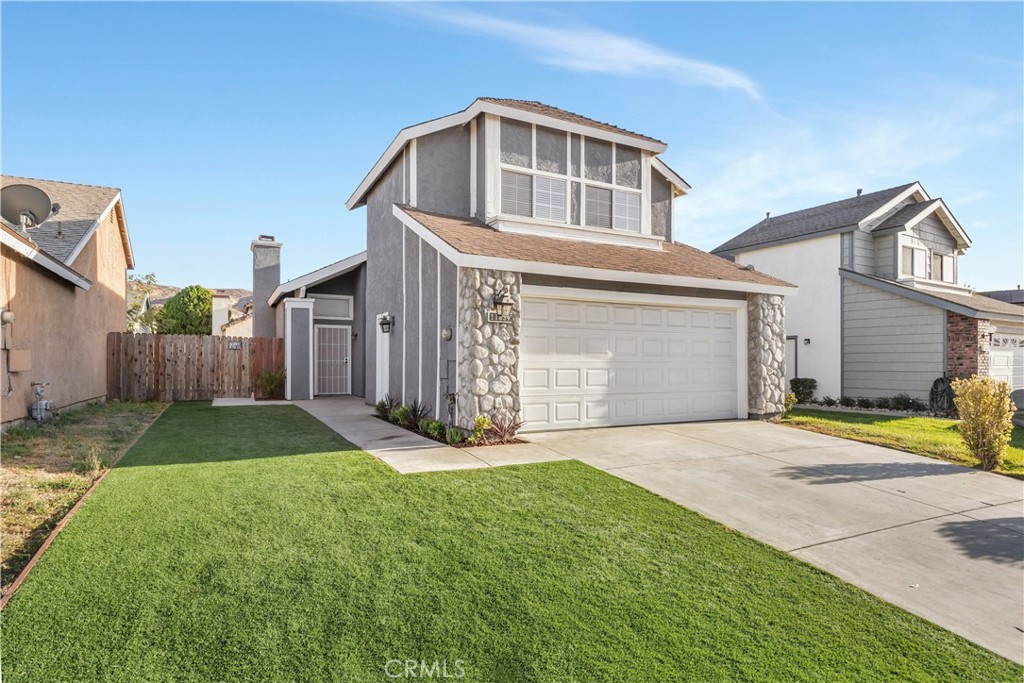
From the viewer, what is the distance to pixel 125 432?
8.70m

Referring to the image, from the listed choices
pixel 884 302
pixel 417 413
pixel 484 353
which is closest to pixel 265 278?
pixel 417 413

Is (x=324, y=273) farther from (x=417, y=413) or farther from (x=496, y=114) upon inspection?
(x=496, y=114)

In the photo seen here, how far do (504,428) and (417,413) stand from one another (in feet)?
7.60

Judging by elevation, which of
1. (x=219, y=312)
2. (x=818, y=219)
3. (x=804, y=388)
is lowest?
(x=804, y=388)

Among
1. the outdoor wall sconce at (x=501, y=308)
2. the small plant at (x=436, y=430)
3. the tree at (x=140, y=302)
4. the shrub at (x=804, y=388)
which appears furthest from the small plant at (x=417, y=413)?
the tree at (x=140, y=302)

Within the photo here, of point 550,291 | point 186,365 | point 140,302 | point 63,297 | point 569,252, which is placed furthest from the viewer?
point 140,302

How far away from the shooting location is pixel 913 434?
1005 centimetres

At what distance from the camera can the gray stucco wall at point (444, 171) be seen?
429 inches

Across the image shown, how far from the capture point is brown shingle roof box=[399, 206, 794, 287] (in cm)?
862

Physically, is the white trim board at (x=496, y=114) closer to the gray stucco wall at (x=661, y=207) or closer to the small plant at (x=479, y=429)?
the gray stucco wall at (x=661, y=207)

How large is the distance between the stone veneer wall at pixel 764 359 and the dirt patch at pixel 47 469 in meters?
11.2

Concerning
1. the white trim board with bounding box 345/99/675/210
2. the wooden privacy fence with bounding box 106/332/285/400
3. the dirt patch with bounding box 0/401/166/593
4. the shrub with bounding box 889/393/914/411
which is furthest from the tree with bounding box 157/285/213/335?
the shrub with bounding box 889/393/914/411

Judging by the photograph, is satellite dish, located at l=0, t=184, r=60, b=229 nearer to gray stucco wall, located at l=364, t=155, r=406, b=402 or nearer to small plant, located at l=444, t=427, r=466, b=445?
gray stucco wall, located at l=364, t=155, r=406, b=402

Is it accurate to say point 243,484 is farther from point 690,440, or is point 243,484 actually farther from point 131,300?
point 131,300
